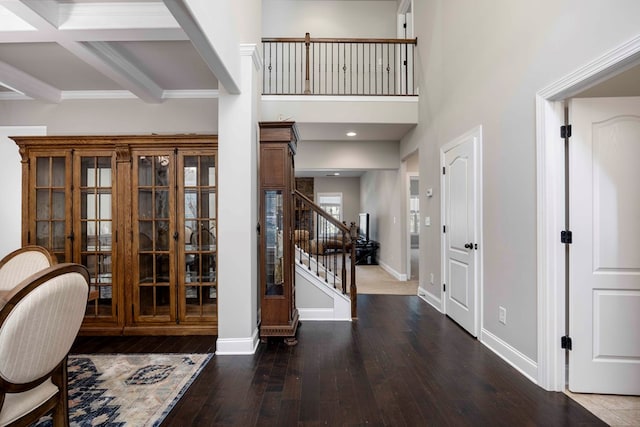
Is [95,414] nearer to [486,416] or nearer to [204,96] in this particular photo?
[486,416]

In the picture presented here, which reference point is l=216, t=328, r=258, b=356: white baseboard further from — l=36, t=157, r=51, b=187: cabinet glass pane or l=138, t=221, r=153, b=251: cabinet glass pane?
l=36, t=157, r=51, b=187: cabinet glass pane

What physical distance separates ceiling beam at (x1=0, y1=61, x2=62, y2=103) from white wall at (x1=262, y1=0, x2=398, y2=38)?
419cm

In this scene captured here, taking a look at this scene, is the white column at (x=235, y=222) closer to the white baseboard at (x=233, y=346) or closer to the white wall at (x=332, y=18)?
the white baseboard at (x=233, y=346)

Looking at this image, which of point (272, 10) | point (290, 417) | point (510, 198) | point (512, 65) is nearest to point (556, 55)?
point (512, 65)

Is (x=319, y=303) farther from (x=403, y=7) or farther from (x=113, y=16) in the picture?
(x=403, y=7)

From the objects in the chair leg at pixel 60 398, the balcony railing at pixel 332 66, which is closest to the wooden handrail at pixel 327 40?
the balcony railing at pixel 332 66

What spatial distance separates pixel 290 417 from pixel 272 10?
7.26 meters

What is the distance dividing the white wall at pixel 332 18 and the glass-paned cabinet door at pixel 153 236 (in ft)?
15.4

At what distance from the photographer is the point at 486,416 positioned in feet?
6.45

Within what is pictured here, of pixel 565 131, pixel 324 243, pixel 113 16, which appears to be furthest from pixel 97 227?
pixel 565 131

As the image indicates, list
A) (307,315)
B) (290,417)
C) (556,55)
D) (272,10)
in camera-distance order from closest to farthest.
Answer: (290,417) → (556,55) → (307,315) → (272,10)

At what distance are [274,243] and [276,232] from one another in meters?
0.12

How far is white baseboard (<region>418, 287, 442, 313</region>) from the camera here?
13.8 ft

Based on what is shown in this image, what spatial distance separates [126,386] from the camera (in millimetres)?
2320
